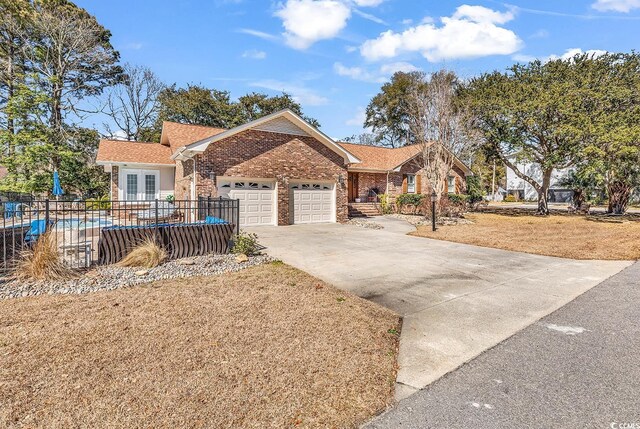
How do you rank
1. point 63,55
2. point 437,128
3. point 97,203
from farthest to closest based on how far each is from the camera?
point 63,55 < point 437,128 < point 97,203

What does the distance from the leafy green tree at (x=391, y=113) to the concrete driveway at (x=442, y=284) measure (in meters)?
30.7

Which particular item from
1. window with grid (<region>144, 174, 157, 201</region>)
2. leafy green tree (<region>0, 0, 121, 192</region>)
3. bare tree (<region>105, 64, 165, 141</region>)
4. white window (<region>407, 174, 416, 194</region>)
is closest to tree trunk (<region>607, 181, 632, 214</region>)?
white window (<region>407, 174, 416, 194</region>)

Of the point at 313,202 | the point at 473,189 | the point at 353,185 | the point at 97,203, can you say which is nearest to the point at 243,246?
the point at 313,202

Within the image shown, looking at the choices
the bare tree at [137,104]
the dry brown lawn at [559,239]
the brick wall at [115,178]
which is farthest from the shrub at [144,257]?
the bare tree at [137,104]

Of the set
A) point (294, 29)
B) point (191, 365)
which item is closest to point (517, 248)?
point (191, 365)

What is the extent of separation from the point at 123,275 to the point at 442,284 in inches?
249

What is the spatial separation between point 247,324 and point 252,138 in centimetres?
1246

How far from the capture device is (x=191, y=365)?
3340mm

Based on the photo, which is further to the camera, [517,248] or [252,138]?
[252,138]

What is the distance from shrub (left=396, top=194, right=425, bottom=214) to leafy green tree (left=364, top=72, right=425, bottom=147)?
17.7 meters

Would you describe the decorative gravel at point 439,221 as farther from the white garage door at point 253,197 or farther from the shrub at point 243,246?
the shrub at point 243,246

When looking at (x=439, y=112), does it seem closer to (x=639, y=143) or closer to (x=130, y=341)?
(x=639, y=143)

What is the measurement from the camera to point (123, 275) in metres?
6.56

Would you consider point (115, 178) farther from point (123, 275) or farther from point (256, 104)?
point (256, 104)
